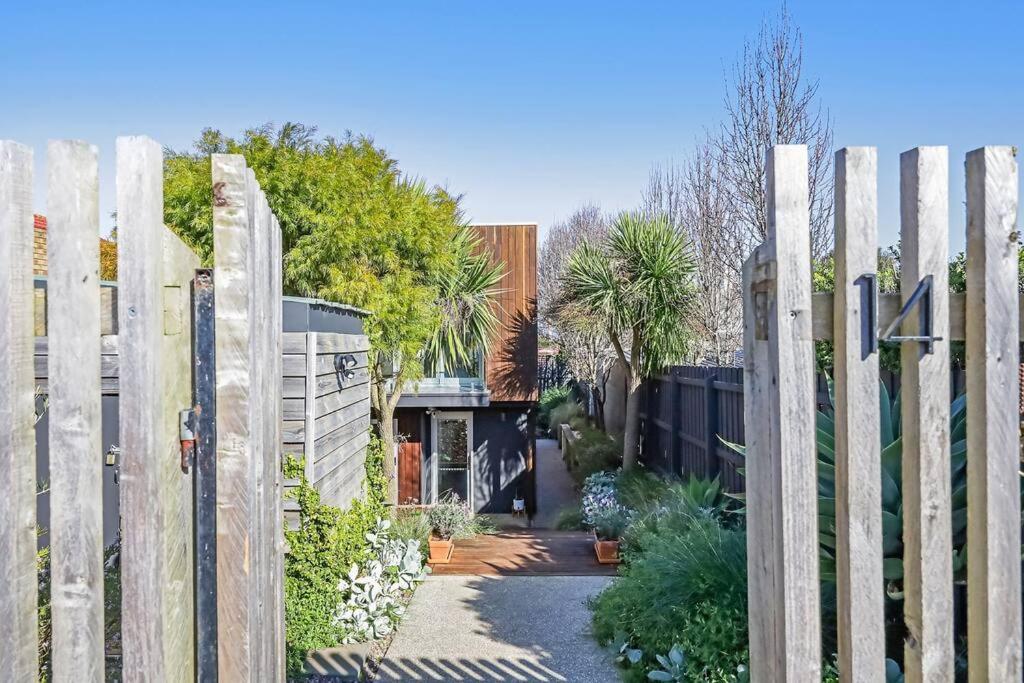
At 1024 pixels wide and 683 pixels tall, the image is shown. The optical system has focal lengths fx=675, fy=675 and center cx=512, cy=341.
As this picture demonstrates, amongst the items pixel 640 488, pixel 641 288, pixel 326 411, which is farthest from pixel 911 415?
pixel 641 288

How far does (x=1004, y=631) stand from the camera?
1.43 m

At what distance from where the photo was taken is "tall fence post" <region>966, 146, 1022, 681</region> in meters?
1.42

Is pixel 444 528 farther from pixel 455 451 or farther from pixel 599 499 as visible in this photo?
pixel 455 451

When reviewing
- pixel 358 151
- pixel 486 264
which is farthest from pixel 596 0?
pixel 486 264

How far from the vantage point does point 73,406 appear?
129 cm

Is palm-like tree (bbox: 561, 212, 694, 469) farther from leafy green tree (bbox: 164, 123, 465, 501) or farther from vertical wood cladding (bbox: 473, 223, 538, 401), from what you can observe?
leafy green tree (bbox: 164, 123, 465, 501)

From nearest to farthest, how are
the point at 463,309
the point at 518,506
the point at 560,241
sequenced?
the point at 463,309, the point at 518,506, the point at 560,241

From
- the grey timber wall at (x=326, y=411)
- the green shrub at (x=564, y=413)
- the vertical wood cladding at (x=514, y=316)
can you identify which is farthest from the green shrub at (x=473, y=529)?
the green shrub at (x=564, y=413)

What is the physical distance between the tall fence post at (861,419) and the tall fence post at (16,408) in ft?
5.43

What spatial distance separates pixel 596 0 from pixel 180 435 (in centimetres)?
836

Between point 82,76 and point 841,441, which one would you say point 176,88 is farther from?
point 841,441

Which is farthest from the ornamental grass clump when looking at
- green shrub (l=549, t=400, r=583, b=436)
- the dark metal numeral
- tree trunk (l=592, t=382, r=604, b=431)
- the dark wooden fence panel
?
green shrub (l=549, t=400, r=583, b=436)

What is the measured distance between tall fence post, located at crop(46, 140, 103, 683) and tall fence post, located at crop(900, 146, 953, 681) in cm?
166

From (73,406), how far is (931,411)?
1728 millimetres
